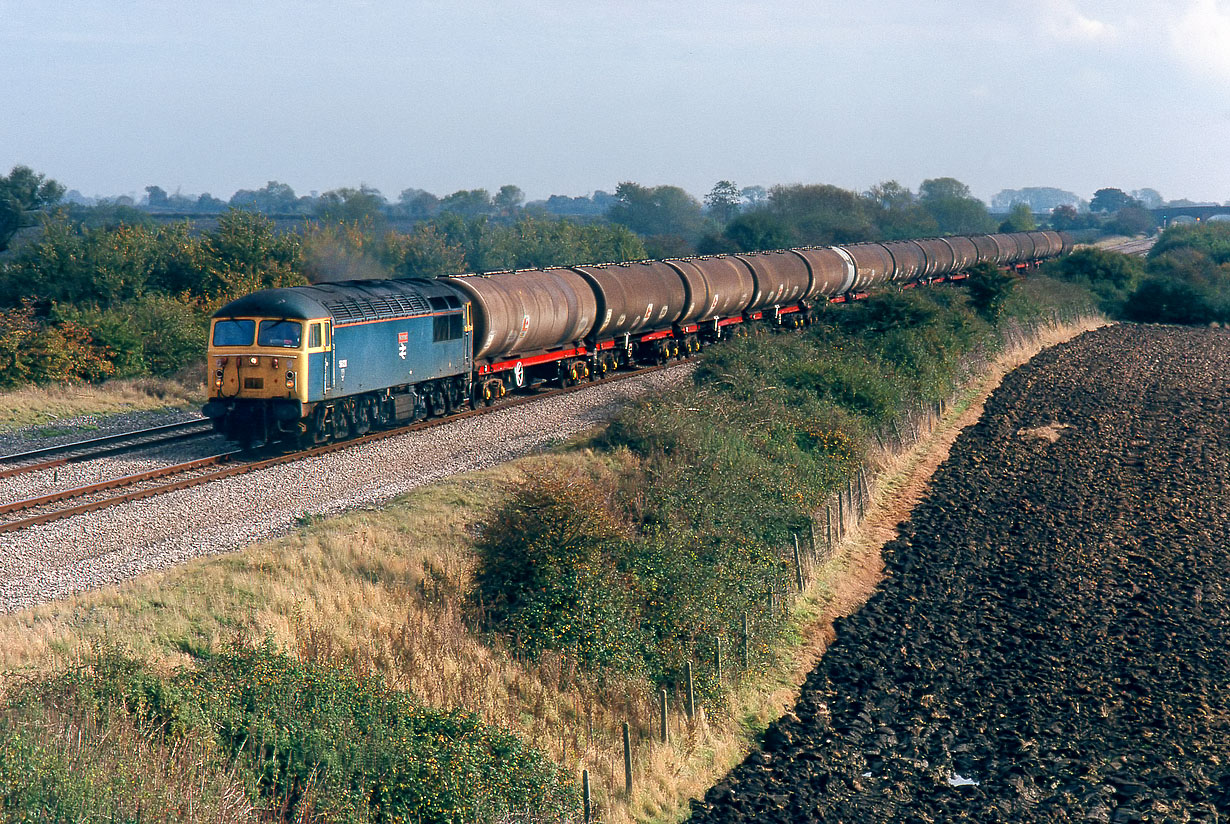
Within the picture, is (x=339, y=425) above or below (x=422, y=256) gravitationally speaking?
below

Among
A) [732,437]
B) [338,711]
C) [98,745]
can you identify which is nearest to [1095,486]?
[732,437]

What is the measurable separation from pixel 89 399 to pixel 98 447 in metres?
6.78

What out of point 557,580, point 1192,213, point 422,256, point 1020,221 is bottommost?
point 557,580

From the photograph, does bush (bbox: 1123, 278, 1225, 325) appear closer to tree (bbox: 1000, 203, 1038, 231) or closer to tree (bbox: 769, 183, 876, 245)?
tree (bbox: 769, 183, 876, 245)

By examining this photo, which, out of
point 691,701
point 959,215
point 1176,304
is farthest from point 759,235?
point 691,701

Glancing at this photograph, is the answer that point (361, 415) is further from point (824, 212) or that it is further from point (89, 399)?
point (824, 212)

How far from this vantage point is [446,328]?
89.6 ft

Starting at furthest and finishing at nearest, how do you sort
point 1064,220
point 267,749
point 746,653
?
point 1064,220 < point 746,653 < point 267,749

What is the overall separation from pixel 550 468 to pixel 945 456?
16211mm

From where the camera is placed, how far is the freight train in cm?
2319

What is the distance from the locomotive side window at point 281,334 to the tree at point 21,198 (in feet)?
151

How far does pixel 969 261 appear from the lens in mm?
68250

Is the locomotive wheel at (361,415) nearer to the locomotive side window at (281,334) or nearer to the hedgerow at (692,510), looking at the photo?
the locomotive side window at (281,334)

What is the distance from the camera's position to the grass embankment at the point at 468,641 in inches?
389
